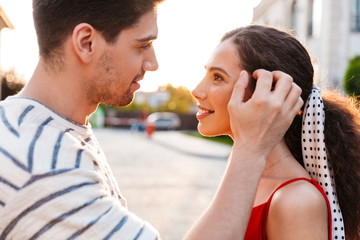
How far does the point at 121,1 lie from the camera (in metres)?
1.44

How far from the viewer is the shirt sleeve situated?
1.07 m

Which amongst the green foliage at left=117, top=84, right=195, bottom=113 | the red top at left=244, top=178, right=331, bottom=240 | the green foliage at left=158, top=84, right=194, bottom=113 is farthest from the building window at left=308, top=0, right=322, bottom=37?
the green foliage at left=158, top=84, right=194, bottom=113

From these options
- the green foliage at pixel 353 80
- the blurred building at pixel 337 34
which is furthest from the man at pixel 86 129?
the blurred building at pixel 337 34

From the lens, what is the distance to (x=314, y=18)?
21.0 metres

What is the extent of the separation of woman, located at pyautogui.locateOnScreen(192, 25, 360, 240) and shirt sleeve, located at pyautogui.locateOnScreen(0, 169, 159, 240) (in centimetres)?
92

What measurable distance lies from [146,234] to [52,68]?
0.68 meters

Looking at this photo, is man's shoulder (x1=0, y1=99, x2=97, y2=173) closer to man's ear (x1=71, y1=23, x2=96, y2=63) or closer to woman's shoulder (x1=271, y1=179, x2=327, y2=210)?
man's ear (x1=71, y1=23, x2=96, y2=63)

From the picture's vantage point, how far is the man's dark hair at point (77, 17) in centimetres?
139

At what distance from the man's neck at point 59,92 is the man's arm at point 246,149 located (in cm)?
57

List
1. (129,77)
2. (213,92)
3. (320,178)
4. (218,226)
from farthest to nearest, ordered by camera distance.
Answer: (213,92)
(320,178)
(129,77)
(218,226)

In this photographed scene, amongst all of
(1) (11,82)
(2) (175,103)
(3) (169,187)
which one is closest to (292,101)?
Answer: (3) (169,187)

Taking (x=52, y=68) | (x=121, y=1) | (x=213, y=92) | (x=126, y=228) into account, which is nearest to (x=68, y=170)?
(x=126, y=228)

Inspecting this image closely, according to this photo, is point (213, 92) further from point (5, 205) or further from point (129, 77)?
point (5, 205)

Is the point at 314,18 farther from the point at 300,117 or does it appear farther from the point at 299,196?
the point at 299,196
